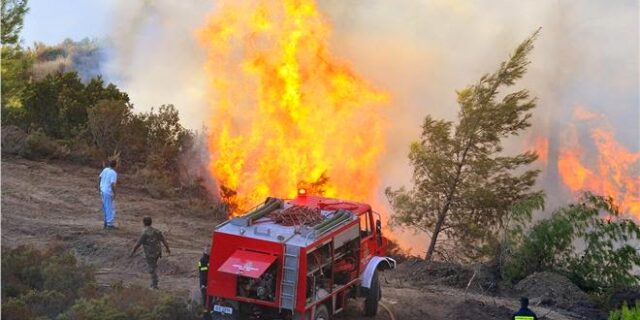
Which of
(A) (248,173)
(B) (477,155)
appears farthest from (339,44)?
(B) (477,155)

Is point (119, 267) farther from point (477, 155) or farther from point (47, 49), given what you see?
point (47, 49)

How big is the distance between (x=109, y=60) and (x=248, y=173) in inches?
850

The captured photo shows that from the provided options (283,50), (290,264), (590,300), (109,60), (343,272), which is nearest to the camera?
(290,264)

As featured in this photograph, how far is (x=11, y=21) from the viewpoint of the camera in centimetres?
1672

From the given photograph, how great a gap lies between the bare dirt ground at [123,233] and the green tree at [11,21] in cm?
400

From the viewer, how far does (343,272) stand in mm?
12070

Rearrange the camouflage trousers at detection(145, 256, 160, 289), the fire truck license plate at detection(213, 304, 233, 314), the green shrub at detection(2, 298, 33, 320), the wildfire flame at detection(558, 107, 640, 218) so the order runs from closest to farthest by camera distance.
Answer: the green shrub at detection(2, 298, 33, 320), the fire truck license plate at detection(213, 304, 233, 314), the camouflage trousers at detection(145, 256, 160, 289), the wildfire flame at detection(558, 107, 640, 218)

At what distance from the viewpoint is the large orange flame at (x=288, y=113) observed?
70.2 ft

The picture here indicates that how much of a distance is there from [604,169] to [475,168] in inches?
304

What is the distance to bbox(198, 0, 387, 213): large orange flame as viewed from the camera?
2141 centimetres

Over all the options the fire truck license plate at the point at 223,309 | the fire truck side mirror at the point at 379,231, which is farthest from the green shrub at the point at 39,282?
the fire truck side mirror at the point at 379,231

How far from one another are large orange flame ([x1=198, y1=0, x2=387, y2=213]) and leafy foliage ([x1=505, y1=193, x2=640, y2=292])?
246 inches

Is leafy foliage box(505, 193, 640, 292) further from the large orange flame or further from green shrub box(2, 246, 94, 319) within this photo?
green shrub box(2, 246, 94, 319)

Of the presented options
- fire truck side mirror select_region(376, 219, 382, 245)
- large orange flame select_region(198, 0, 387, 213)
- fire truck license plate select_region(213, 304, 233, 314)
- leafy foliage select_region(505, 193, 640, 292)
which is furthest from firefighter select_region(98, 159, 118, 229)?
leafy foliage select_region(505, 193, 640, 292)
